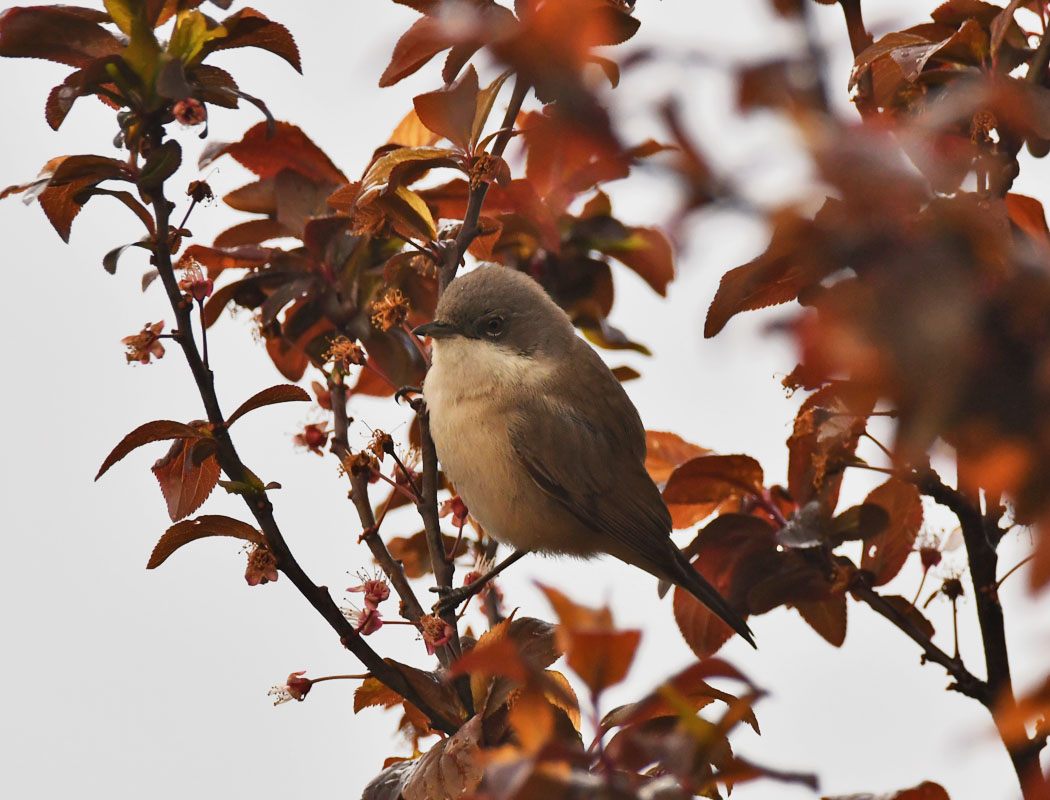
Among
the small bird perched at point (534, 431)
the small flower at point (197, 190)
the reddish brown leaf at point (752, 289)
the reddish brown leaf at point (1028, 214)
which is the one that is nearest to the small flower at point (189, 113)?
the small flower at point (197, 190)

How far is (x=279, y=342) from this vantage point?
8.56ft

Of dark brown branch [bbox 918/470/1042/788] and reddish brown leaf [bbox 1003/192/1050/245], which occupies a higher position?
reddish brown leaf [bbox 1003/192/1050/245]

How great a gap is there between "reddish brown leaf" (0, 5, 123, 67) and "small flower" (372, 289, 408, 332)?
28.0 inches

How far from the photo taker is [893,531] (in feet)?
6.73

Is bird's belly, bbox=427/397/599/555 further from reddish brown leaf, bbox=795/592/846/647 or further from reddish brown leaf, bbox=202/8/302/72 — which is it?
reddish brown leaf, bbox=202/8/302/72

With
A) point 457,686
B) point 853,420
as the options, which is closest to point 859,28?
point 853,420

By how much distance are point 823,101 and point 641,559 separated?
2.45 metres

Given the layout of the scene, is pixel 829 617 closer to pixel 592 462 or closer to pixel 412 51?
pixel 592 462

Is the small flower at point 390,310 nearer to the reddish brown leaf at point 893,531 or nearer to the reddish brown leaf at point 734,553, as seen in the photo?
the reddish brown leaf at point 734,553

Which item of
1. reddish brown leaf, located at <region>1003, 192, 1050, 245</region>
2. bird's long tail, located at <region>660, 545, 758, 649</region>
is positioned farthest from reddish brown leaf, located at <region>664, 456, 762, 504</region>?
reddish brown leaf, located at <region>1003, 192, 1050, 245</region>

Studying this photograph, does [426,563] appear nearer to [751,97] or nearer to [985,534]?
[985,534]

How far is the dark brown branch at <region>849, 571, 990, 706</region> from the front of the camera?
1.88 m

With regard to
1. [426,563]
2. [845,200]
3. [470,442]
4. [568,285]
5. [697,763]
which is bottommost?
[697,763]

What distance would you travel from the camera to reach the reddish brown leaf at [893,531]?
2.04 m
